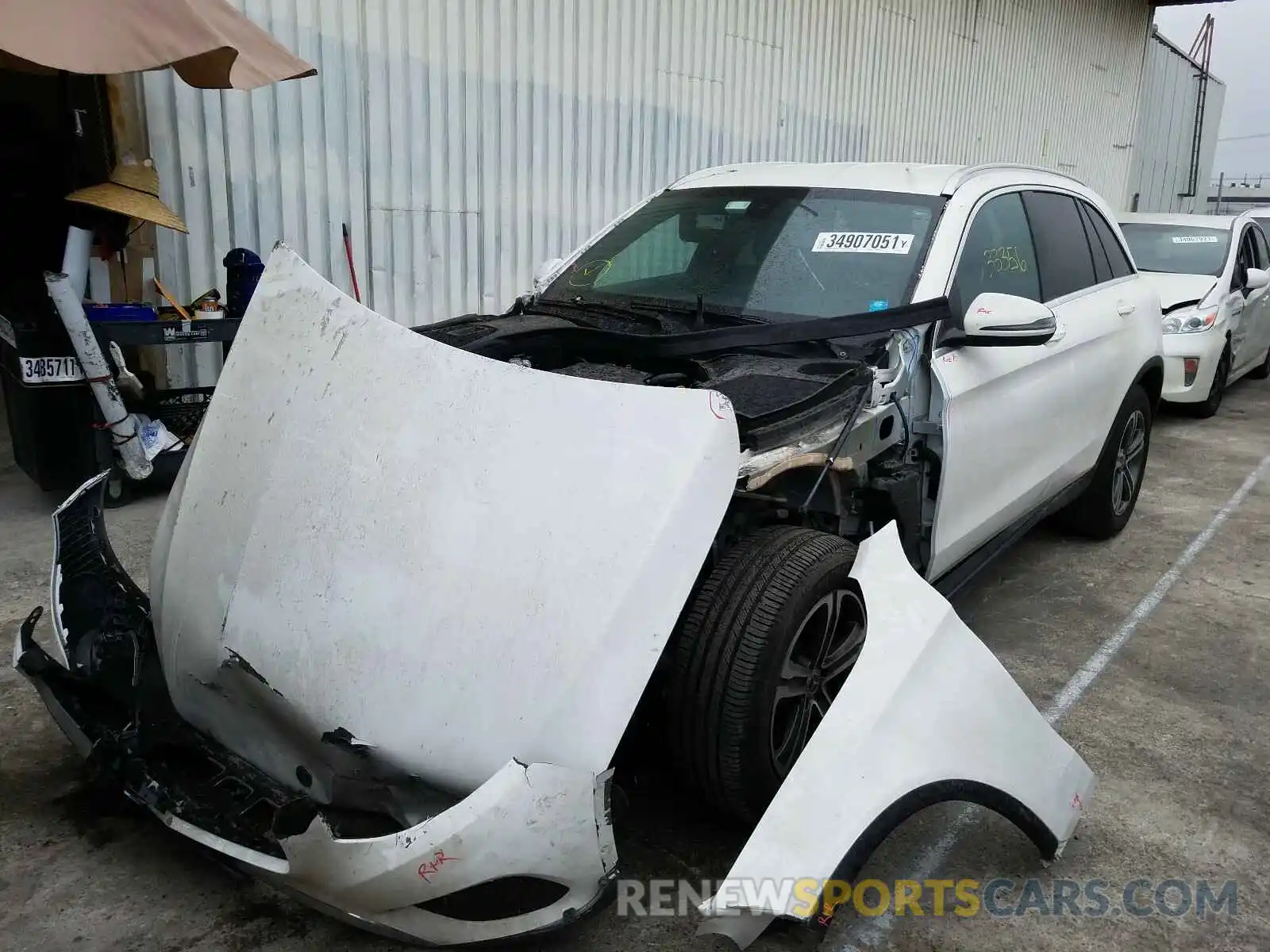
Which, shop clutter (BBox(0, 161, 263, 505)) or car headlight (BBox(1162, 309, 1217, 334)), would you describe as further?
car headlight (BBox(1162, 309, 1217, 334))

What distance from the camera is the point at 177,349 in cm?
589

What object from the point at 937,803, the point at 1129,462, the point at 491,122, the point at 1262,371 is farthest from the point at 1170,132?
the point at 937,803

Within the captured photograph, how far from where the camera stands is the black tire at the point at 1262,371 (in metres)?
11.0

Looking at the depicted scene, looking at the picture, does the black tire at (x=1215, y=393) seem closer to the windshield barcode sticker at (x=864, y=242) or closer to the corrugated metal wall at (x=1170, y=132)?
the windshield barcode sticker at (x=864, y=242)

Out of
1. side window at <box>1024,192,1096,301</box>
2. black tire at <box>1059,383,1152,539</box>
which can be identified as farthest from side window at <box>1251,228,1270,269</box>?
side window at <box>1024,192,1096,301</box>

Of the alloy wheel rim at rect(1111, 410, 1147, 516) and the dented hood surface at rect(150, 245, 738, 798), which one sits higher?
the dented hood surface at rect(150, 245, 738, 798)

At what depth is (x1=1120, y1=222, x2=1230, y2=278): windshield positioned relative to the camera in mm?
8469

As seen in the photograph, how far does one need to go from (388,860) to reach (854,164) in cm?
328

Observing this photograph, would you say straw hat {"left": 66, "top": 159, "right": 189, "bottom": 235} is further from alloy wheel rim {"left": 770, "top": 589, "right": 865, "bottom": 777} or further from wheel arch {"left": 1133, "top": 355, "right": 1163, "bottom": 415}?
wheel arch {"left": 1133, "top": 355, "right": 1163, "bottom": 415}

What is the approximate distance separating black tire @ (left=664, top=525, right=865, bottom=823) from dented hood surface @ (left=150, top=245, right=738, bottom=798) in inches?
11.3

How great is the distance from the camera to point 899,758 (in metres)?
2.15

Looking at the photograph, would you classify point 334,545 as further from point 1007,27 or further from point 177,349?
point 1007,27

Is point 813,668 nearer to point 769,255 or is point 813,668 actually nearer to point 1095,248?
point 769,255

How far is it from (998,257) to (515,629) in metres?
2.63
